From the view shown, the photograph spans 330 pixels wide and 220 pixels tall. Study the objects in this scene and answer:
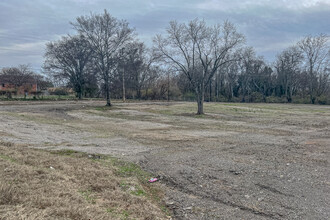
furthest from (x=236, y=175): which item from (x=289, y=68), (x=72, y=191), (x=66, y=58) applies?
(x=289, y=68)

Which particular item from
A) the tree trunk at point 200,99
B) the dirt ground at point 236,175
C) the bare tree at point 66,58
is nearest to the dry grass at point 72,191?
the dirt ground at point 236,175

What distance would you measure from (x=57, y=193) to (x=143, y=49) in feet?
185

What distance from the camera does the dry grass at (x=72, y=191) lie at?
3354mm

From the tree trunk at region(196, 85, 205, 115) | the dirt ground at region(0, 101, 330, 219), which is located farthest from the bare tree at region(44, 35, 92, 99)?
the dirt ground at region(0, 101, 330, 219)

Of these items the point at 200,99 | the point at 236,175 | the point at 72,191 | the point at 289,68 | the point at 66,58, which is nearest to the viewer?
the point at 72,191

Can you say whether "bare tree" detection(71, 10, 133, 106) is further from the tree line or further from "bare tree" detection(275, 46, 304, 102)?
"bare tree" detection(275, 46, 304, 102)

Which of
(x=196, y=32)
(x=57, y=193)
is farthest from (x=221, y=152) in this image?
(x=196, y=32)

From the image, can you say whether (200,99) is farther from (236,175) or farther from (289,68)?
(289,68)

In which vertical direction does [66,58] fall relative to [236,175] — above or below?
above

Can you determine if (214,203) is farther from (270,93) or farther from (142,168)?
(270,93)

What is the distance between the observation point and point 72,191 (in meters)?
4.14

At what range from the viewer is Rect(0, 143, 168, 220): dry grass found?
3.35 meters

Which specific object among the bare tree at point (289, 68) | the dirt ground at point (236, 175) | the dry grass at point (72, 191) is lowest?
the dirt ground at point (236, 175)

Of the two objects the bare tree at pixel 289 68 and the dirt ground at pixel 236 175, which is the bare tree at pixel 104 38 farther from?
the bare tree at pixel 289 68
